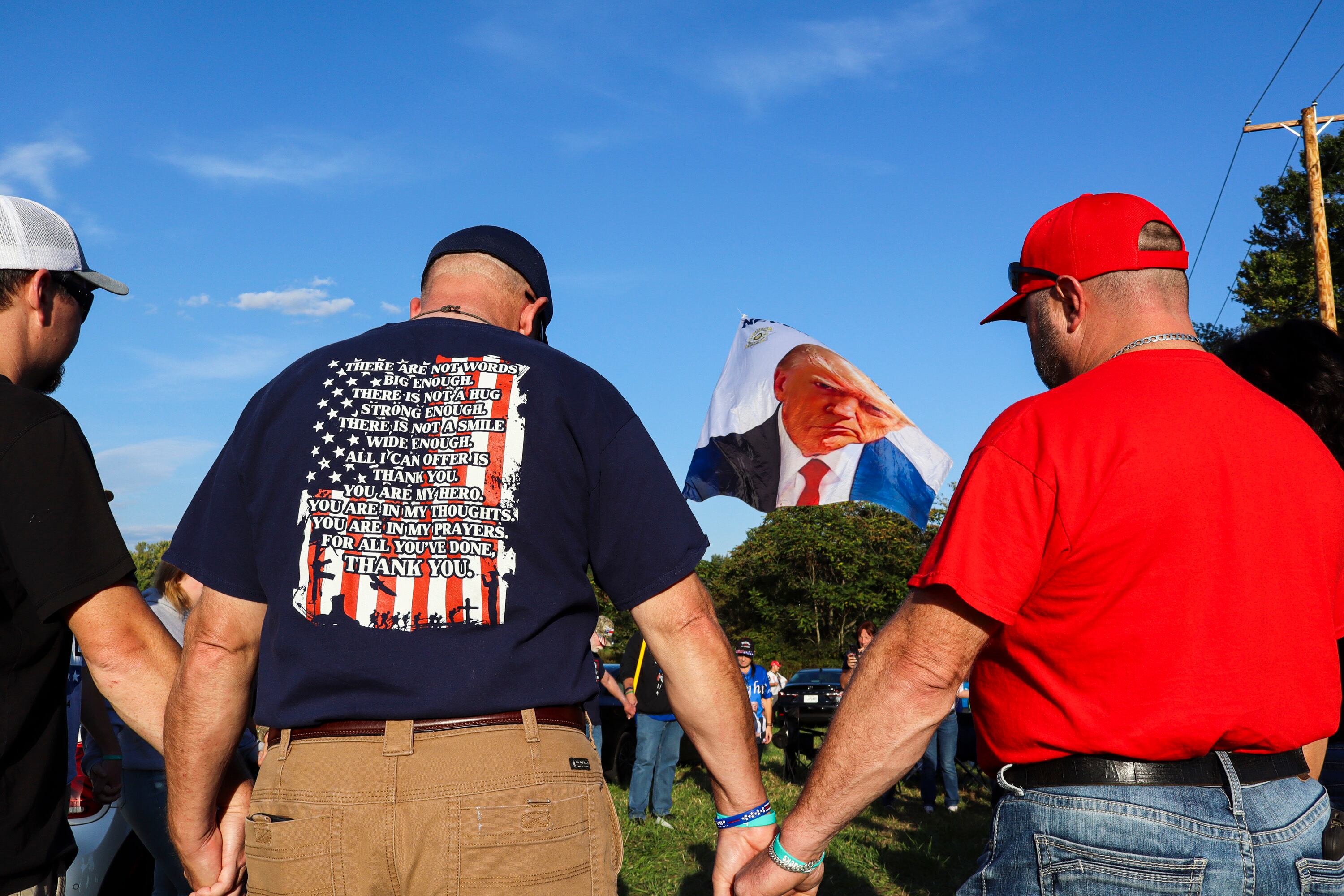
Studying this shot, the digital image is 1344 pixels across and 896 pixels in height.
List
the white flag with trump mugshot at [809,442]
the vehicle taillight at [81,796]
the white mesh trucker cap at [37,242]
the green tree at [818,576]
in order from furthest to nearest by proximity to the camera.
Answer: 1. the green tree at [818,576]
2. the white flag with trump mugshot at [809,442]
3. the vehicle taillight at [81,796]
4. the white mesh trucker cap at [37,242]

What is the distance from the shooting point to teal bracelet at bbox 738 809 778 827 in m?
2.46

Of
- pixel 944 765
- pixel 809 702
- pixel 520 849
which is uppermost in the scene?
pixel 520 849

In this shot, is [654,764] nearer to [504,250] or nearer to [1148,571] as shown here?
[504,250]

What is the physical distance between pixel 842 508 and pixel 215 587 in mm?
53930

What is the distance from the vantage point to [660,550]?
2.34m

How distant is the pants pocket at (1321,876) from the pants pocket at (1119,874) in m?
0.22

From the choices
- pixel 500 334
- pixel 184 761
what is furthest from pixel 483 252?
pixel 184 761

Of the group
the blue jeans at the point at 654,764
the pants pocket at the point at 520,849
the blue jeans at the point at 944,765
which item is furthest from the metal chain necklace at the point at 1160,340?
the blue jeans at the point at 944,765

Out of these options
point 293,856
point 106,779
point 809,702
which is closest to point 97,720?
point 106,779

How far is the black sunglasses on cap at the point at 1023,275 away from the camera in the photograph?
2451 millimetres

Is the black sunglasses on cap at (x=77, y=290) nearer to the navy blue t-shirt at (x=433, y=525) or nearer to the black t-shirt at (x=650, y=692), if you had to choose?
the navy blue t-shirt at (x=433, y=525)

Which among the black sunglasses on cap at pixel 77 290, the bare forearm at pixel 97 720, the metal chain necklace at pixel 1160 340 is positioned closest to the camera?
the metal chain necklace at pixel 1160 340

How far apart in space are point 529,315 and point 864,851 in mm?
7290

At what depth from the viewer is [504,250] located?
8.76 ft
